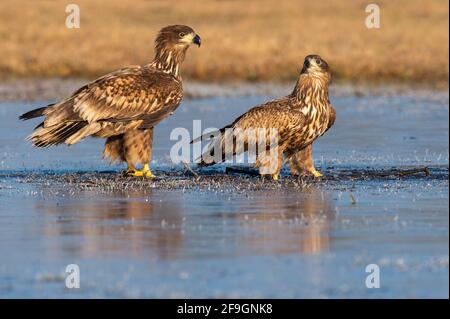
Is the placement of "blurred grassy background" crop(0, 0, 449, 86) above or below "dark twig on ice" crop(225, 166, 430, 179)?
above

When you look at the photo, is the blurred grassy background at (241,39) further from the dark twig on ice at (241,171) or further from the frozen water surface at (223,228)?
the dark twig on ice at (241,171)

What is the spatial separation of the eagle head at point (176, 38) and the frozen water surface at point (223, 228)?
60.5 inches

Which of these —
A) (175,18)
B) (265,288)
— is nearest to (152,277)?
(265,288)

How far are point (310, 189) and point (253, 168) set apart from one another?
5.54ft

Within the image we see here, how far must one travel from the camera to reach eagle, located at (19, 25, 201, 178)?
15141mm

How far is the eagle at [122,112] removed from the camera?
15.1m

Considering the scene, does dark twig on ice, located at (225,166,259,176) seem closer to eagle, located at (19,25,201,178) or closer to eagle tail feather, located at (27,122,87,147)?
eagle, located at (19,25,201,178)

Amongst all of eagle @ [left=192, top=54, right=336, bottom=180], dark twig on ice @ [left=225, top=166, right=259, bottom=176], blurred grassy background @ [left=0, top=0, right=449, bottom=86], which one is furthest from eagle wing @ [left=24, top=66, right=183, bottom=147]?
blurred grassy background @ [left=0, top=0, right=449, bottom=86]

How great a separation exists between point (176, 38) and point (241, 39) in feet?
73.0

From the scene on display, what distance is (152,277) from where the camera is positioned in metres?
8.98

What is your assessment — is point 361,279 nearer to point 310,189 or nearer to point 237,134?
point 310,189

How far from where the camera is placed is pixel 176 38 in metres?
15.9

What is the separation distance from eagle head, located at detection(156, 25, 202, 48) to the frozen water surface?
1.54 metres

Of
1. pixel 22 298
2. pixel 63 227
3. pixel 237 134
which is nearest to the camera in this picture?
pixel 22 298
